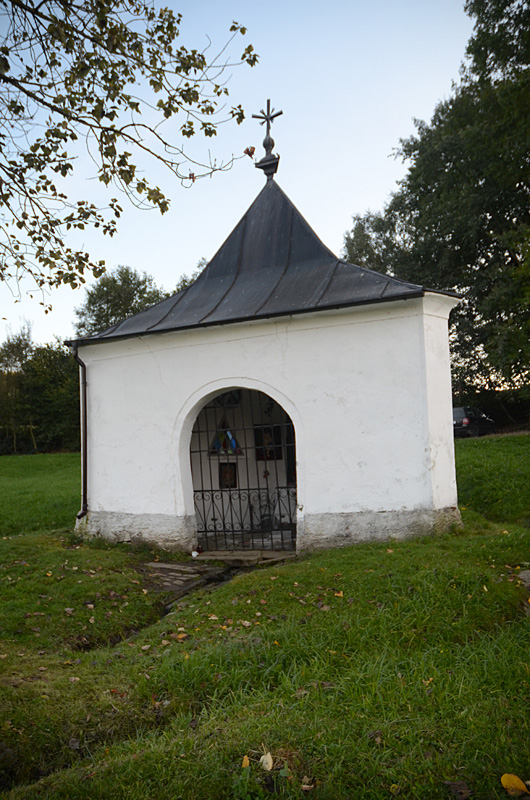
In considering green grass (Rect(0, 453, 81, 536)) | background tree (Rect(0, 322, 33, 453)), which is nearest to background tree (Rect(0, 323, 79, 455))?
background tree (Rect(0, 322, 33, 453))

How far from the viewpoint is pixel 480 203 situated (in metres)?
18.5

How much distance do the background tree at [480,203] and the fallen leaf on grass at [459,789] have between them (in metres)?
12.8

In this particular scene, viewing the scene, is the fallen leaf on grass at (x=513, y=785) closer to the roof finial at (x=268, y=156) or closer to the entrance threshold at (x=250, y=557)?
the entrance threshold at (x=250, y=557)

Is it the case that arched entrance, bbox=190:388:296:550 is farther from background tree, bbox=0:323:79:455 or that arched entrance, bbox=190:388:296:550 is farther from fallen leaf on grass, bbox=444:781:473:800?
background tree, bbox=0:323:79:455

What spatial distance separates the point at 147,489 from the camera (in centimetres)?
895

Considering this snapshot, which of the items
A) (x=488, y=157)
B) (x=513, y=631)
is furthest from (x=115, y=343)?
(x=488, y=157)

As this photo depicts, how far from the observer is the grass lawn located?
281 centimetres

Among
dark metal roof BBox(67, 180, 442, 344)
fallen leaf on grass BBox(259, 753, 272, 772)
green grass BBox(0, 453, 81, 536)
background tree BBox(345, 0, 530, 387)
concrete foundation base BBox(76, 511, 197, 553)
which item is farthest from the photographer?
background tree BBox(345, 0, 530, 387)

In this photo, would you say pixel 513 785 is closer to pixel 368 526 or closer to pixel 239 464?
pixel 368 526

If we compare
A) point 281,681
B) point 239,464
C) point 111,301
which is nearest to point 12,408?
point 111,301

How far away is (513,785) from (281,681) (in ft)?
5.18

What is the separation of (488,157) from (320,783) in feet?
60.0

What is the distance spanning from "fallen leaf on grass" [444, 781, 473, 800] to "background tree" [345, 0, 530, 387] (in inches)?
504

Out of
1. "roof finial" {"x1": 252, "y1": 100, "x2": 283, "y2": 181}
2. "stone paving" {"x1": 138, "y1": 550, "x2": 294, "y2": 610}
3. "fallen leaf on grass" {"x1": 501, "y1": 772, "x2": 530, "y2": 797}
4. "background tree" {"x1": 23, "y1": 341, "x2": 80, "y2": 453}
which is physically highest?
"roof finial" {"x1": 252, "y1": 100, "x2": 283, "y2": 181}
